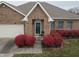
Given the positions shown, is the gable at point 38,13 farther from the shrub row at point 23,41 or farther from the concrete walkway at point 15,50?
the concrete walkway at point 15,50

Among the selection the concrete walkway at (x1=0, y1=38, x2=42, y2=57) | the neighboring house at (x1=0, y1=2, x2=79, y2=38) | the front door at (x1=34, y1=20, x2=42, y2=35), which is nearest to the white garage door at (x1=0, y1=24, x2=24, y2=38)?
the neighboring house at (x1=0, y1=2, x2=79, y2=38)

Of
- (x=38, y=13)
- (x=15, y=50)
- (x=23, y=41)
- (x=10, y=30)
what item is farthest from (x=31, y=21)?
(x=15, y=50)

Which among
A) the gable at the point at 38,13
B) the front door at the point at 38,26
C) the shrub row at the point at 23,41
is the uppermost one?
the gable at the point at 38,13

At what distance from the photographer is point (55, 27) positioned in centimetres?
2598

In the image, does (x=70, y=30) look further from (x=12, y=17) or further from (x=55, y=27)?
(x=12, y=17)

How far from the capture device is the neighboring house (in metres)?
22.6

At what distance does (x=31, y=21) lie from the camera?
2270 centimetres

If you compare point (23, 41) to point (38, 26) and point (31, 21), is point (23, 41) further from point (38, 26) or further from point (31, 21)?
point (38, 26)

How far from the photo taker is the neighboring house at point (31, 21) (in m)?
22.6

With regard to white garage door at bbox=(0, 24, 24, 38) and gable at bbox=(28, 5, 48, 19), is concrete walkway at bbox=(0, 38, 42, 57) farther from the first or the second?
white garage door at bbox=(0, 24, 24, 38)

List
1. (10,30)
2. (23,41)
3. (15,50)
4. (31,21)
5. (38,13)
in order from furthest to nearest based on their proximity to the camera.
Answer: (10,30), (31,21), (38,13), (23,41), (15,50)

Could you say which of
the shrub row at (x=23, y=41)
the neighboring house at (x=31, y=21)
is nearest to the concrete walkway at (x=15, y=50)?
the shrub row at (x=23, y=41)

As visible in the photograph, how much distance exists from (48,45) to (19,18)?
323 inches

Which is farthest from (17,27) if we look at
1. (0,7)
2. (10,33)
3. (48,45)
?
(48,45)
